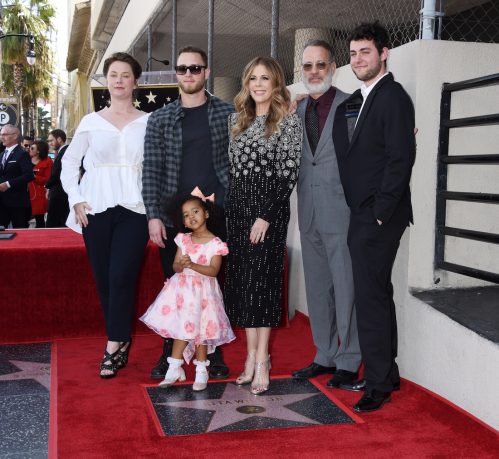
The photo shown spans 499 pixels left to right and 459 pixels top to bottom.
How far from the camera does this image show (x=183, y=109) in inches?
163

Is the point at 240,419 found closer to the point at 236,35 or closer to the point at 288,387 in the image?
the point at 288,387

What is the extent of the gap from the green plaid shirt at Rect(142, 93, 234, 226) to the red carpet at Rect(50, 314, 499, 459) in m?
1.06

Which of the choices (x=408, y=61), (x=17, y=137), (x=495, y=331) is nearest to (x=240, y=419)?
(x=495, y=331)

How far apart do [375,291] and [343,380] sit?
65 cm

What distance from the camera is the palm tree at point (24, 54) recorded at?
31.0 metres

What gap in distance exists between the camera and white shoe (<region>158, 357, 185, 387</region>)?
4058mm

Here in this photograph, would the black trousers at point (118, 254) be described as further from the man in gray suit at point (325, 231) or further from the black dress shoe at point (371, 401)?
the black dress shoe at point (371, 401)

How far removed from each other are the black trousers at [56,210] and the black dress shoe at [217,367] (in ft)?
18.9

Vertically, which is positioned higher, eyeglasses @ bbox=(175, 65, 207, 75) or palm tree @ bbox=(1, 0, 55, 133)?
palm tree @ bbox=(1, 0, 55, 133)

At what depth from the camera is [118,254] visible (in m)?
4.28

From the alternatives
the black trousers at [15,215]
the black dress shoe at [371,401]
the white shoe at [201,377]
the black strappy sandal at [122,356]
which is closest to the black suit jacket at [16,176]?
the black trousers at [15,215]

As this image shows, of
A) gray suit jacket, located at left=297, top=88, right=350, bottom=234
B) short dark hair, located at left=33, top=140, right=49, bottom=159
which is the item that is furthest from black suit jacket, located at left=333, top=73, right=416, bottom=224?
short dark hair, located at left=33, top=140, right=49, bottom=159

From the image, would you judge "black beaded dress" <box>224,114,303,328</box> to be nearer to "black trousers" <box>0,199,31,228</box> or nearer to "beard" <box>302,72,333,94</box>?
"beard" <box>302,72,333,94</box>

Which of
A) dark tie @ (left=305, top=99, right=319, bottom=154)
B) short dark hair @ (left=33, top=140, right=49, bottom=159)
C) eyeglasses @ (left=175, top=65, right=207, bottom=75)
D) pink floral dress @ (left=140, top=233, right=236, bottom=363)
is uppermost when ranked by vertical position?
eyeglasses @ (left=175, top=65, right=207, bottom=75)
